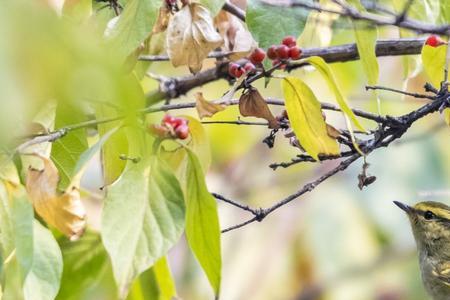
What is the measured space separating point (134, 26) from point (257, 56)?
378mm

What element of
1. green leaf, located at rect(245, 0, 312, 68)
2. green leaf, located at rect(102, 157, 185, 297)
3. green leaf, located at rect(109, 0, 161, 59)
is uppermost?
green leaf, located at rect(109, 0, 161, 59)

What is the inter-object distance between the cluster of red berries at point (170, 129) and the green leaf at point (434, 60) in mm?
720

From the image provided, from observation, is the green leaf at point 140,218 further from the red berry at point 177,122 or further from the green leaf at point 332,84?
the green leaf at point 332,84

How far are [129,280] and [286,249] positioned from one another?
5.04 m

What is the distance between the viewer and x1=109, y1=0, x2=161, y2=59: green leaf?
87.3 inches

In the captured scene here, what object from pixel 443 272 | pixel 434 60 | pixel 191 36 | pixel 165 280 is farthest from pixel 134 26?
pixel 443 272

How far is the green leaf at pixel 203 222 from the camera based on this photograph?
87.2 inches

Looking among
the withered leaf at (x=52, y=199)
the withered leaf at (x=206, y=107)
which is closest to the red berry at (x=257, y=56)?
the withered leaf at (x=206, y=107)

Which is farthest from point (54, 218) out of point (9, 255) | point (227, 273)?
point (227, 273)

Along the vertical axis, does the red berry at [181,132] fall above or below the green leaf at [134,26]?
below

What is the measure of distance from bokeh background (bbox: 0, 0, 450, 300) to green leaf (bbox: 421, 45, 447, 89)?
3015 mm

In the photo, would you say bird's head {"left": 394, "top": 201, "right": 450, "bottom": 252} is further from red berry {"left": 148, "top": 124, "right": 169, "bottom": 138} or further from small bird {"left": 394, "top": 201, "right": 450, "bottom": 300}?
red berry {"left": 148, "top": 124, "right": 169, "bottom": 138}

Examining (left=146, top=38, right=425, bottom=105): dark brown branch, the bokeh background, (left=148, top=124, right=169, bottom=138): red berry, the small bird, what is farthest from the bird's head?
(left=148, top=124, right=169, bottom=138): red berry

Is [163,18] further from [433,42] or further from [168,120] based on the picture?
[433,42]
